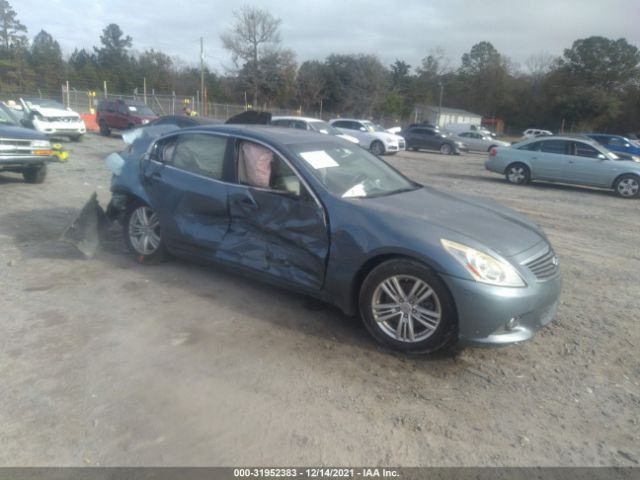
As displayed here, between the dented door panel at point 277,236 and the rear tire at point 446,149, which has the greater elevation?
the rear tire at point 446,149

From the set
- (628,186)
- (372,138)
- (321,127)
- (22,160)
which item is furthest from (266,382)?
(372,138)

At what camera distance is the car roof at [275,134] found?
15.3 feet

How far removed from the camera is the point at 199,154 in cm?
508

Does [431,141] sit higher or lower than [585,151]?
higher

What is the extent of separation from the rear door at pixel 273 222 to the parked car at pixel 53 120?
1591 cm

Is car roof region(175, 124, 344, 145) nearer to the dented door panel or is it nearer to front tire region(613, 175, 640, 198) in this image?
the dented door panel

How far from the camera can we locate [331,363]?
11.9 ft

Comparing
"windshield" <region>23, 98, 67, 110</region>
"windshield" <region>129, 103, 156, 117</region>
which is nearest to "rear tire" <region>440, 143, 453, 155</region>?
"windshield" <region>129, 103, 156, 117</region>

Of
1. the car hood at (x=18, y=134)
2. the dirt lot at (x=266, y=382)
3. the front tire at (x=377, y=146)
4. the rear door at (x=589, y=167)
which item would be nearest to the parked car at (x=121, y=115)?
the front tire at (x=377, y=146)

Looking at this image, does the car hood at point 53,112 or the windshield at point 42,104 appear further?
the windshield at point 42,104

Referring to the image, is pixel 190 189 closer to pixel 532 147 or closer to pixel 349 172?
pixel 349 172

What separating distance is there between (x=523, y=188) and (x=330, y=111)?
1891 inches

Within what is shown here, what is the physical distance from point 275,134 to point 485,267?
7.91 ft

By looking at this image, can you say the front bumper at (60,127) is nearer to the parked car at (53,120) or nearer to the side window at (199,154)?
the parked car at (53,120)
